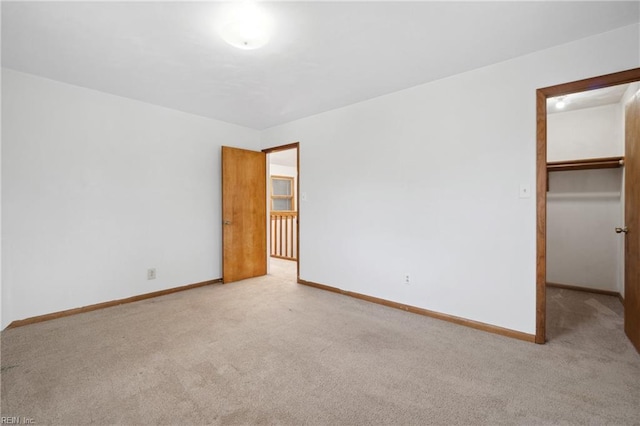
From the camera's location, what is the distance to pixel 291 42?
2.21 metres

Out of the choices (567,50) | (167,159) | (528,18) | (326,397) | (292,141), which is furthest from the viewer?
(292,141)

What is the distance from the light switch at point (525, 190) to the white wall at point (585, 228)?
2.24m

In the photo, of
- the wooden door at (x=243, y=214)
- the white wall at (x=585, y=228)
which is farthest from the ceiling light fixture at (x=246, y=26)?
the white wall at (x=585, y=228)

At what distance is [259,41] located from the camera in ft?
7.09

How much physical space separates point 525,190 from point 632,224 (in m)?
0.86

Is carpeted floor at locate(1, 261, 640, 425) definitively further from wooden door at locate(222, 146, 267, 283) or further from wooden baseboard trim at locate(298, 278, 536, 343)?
wooden door at locate(222, 146, 267, 283)

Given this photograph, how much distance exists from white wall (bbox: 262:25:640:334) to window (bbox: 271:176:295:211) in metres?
3.99

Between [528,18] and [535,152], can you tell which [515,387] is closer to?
[535,152]

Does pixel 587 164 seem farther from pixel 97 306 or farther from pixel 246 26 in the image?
pixel 97 306

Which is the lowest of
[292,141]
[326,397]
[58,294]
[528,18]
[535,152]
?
[326,397]

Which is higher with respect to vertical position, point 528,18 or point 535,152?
point 528,18

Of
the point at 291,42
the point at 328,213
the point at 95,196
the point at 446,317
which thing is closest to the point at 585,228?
the point at 446,317

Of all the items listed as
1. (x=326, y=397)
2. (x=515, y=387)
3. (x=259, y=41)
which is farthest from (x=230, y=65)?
(x=515, y=387)

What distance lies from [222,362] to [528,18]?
321cm
